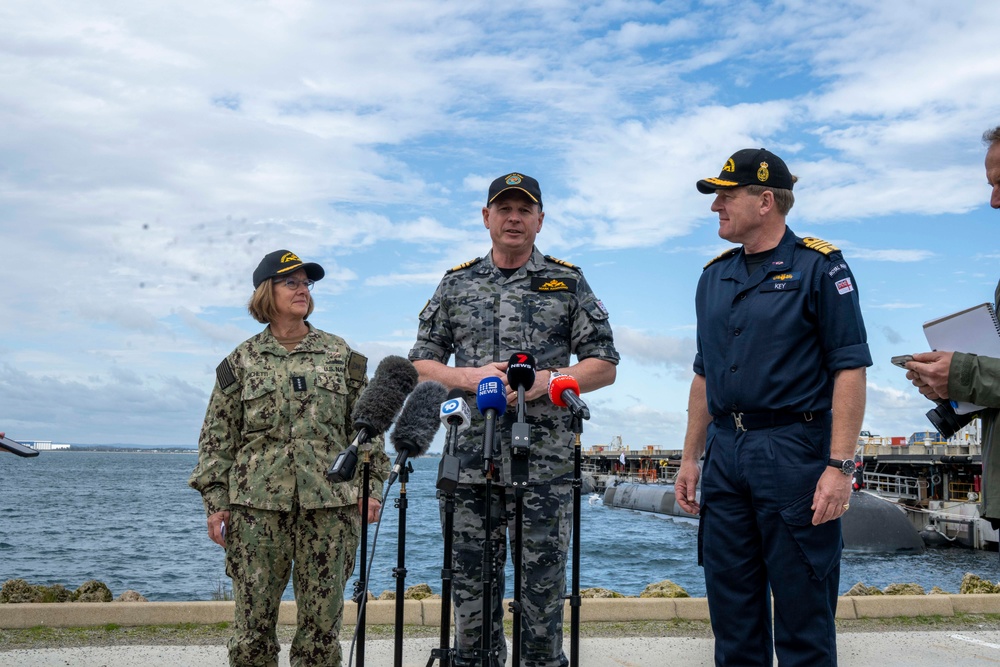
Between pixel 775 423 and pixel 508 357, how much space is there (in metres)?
1.27

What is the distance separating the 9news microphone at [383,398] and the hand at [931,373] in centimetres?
187

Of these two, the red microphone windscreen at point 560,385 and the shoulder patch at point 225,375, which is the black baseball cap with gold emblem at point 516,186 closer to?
the red microphone windscreen at point 560,385

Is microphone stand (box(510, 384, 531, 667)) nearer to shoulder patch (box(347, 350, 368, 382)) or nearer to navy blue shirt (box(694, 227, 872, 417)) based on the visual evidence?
navy blue shirt (box(694, 227, 872, 417))

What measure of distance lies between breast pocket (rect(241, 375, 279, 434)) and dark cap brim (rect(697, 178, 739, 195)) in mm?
2122

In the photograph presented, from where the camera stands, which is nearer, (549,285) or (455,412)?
(455,412)

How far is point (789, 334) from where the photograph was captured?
3395 mm

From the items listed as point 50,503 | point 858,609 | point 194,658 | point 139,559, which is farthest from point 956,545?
point 50,503

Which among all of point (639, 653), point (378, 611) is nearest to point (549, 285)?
point (639, 653)

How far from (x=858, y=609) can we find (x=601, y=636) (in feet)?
8.08

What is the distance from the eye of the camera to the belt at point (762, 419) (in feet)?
11.0

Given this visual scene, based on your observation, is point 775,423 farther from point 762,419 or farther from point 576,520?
point 576,520

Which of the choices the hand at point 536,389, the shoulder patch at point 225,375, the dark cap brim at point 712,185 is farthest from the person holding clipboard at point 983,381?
the shoulder patch at point 225,375

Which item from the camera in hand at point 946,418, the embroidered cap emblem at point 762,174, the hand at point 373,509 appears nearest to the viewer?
the camera in hand at point 946,418

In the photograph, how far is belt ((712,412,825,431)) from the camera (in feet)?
11.0
